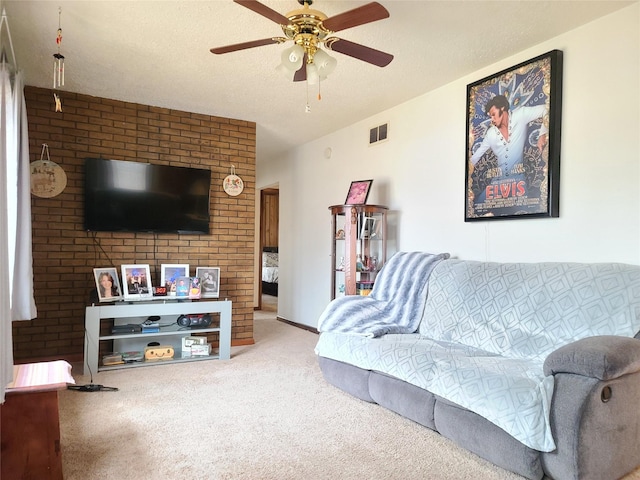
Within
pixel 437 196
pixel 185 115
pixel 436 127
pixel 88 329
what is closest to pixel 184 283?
pixel 88 329

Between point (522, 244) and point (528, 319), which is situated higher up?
point (522, 244)

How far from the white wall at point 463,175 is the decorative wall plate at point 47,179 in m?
2.80

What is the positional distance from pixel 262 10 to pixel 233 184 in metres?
2.77

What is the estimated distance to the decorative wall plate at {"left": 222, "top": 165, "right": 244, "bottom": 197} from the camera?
4512 mm

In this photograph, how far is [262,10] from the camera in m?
1.89

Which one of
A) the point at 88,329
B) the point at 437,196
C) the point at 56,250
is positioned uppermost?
the point at 437,196

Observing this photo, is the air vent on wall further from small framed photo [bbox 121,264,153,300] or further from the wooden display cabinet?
small framed photo [bbox 121,264,153,300]

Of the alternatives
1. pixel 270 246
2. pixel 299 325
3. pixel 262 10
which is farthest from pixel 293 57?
pixel 270 246

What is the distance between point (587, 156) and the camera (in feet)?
8.41

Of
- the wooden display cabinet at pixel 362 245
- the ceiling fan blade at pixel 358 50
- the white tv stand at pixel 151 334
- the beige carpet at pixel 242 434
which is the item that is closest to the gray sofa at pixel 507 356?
the beige carpet at pixel 242 434

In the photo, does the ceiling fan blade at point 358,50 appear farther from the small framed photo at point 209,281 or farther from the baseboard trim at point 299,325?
the baseboard trim at point 299,325

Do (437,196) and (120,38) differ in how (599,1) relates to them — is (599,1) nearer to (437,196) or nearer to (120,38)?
(437,196)

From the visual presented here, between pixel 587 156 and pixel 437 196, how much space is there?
1.22 metres

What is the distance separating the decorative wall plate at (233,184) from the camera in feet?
14.8
